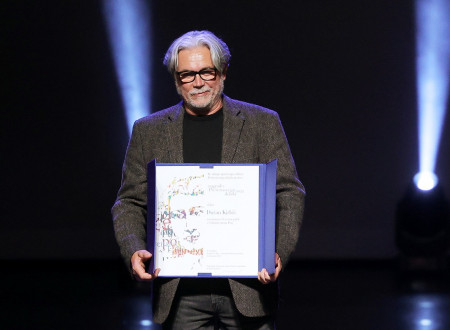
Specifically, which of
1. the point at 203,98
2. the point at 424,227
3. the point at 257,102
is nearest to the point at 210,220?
the point at 203,98

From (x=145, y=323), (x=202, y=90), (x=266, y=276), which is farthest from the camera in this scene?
(x=145, y=323)

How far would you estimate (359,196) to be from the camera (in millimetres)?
6309

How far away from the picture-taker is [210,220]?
1.94m

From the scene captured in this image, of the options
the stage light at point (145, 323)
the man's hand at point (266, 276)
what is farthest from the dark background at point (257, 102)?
the man's hand at point (266, 276)

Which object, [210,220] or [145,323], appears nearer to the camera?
[210,220]

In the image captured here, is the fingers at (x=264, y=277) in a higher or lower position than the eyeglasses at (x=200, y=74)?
lower

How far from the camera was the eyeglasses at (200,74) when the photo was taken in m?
1.97

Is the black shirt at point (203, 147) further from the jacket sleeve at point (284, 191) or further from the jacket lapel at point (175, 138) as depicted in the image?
the jacket sleeve at point (284, 191)

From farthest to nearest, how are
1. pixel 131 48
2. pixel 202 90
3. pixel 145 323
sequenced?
pixel 131 48 → pixel 145 323 → pixel 202 90

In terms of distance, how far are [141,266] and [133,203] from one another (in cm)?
23

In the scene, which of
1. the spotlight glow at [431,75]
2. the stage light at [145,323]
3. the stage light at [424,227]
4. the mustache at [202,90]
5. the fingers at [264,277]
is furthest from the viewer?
the spotlight glow at [431,75]

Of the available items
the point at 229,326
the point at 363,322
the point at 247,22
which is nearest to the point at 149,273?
the point at 229,326

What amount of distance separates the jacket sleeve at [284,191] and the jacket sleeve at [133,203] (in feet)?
1.15

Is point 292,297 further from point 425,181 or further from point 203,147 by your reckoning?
point 203,147
